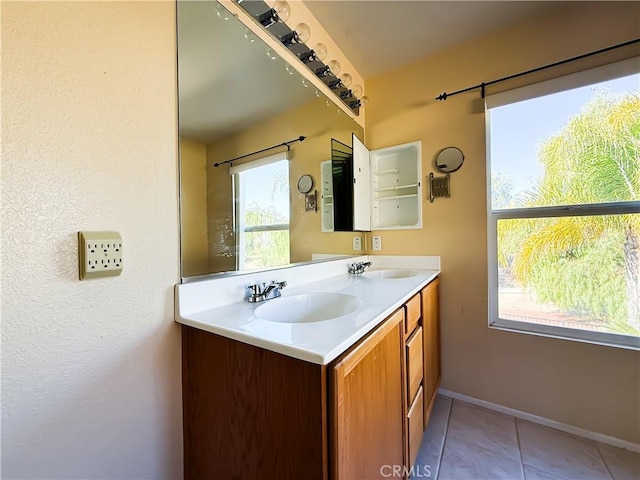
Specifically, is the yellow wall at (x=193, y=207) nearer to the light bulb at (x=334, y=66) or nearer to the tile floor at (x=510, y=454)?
the light bulb at (x=334, y=66)

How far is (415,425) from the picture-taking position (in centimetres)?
116

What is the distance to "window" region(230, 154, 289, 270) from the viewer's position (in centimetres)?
112

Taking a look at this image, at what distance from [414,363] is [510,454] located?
2.46 ft

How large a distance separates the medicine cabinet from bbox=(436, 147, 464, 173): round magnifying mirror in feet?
0.48

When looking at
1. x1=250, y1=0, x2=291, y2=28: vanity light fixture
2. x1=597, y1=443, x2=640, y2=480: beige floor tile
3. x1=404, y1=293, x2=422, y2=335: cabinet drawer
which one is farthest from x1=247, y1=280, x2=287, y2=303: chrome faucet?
x1=597, y1=443, x2=640, y2=480: beige floor tile

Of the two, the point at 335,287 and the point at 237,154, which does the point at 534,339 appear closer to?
the point at 335,287

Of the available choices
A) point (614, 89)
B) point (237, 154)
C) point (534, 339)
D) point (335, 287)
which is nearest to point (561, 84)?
point (614, 89)

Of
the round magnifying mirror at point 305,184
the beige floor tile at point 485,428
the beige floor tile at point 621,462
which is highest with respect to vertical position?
the round magnifying mirror at point 305,184

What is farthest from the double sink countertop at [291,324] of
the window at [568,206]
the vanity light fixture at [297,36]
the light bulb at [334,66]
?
the light bulb at [334,66]

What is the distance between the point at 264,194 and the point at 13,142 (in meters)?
0.81

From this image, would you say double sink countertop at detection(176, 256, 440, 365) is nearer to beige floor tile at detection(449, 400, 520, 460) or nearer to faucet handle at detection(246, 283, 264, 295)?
faucet handle at detection(246, 283, 264, 295)

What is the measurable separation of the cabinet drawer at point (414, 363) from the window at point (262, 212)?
0.73 m

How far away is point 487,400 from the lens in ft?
5.44

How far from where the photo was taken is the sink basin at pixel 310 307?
102cm
